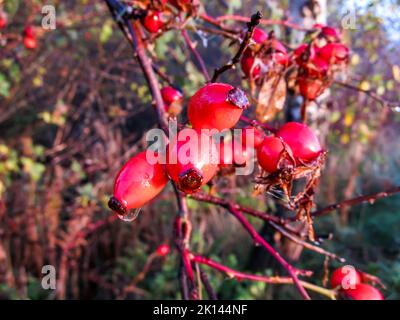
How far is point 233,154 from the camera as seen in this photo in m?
0.96

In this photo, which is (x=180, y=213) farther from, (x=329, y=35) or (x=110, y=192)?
(x=110, y=192)

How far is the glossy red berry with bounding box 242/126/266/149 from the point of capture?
3.11 ft

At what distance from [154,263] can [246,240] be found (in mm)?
1001

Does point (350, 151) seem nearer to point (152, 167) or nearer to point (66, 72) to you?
point (66, 72)

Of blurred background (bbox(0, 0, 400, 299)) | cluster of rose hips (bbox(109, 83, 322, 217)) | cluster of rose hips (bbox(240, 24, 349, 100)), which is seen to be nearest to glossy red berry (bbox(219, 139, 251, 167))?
cluster of rose hips (bbox(109, 83, 322, 217))

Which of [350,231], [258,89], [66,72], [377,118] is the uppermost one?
[66,72]

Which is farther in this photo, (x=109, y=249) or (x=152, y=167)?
(x=109, y=249)

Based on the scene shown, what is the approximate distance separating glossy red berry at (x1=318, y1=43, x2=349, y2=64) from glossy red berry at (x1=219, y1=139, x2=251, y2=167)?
0.50m

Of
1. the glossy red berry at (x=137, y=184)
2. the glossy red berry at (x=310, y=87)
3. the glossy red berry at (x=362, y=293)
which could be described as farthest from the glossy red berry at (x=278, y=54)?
the glossy red berry at (x=362, y=293)

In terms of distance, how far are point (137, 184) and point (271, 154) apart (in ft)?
0.99

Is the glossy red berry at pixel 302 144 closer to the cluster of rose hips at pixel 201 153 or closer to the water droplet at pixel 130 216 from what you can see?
the cluster of rose hips at pixel 201 153

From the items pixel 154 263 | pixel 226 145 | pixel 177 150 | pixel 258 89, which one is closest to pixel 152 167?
pixel 177 150

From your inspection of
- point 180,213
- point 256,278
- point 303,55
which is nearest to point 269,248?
point 256,278
